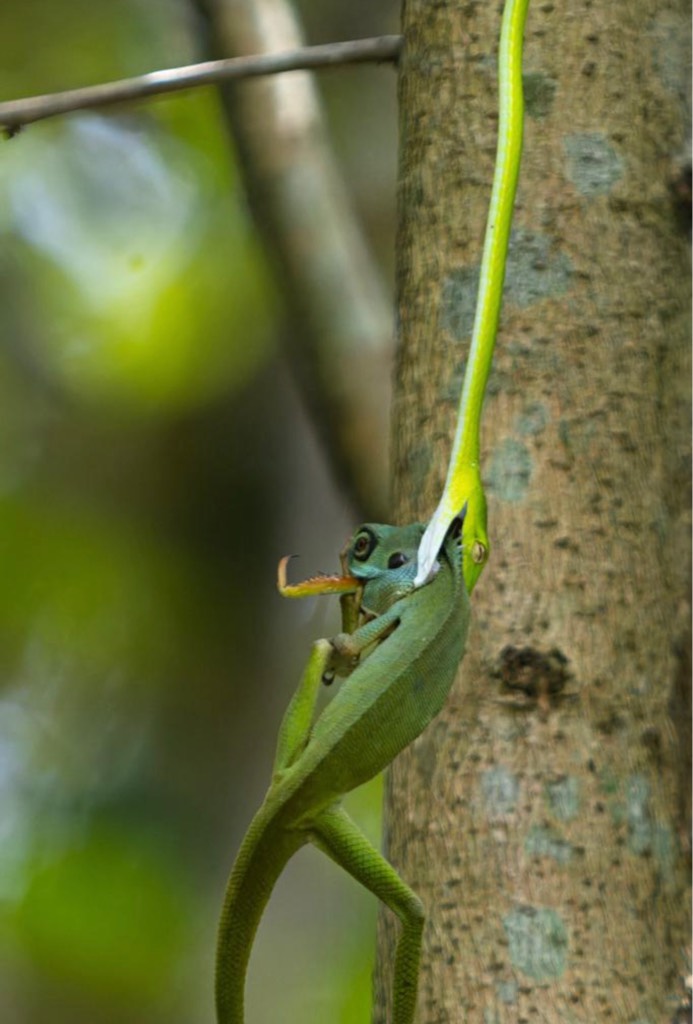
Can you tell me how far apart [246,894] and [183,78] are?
1014mm

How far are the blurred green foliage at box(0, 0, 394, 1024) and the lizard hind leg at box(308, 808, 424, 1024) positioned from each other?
2.14 meters

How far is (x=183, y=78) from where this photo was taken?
1.61m

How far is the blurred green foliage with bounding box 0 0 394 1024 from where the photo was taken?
3432mm

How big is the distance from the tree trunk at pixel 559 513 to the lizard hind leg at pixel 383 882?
0.26 metres

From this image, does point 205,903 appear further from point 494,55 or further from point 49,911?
point 494,55

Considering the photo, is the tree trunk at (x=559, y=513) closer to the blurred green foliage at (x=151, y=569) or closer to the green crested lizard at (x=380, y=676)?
the green crested lizard at (x=380, y=676)

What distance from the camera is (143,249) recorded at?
13.1 ft

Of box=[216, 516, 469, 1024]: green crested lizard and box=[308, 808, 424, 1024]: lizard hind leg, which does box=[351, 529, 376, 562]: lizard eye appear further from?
box=[308, 808, 424, 1024]: lizard hind leg

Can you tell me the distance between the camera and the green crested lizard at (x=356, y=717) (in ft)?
2.89

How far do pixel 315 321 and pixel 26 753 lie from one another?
5.55ft

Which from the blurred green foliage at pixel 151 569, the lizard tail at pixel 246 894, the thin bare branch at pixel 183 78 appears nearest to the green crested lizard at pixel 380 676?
the lizard tail at pixel 246 894

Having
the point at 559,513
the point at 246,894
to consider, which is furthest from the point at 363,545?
the point at 559,513

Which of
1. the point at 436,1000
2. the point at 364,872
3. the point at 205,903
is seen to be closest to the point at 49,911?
the point at 205,903

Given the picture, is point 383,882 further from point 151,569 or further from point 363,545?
point 151,569
